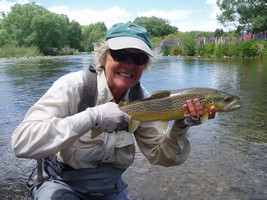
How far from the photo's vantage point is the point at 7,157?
4855mm

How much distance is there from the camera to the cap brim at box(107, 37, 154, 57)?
2500 mm

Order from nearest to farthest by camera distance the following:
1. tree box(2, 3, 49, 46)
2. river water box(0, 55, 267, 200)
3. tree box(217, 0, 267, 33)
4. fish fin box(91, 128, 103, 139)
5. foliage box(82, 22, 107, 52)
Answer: fish fin box(91, 128, 103, 139) → river water box(0, 55, 267, 200) → tree box(217, 0, 267, 33) → tree box(2, 3, 49, 46) → foliage box(82, 22, 107, 52)

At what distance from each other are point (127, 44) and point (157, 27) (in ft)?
346

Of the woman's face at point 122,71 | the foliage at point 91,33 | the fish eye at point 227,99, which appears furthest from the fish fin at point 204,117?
the foliage at point 91,33

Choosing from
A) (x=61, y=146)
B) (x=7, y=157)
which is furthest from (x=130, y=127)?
(x=7, y=157)

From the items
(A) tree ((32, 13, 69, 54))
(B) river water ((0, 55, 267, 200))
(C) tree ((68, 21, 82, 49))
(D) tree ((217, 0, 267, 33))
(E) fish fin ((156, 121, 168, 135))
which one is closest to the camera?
(E) fish fin ((156, 121, 168, 135))

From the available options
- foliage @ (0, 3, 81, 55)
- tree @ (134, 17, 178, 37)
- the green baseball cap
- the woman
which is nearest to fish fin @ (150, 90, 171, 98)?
the woman

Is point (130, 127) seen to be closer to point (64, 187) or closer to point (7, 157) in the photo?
point (64, 187)

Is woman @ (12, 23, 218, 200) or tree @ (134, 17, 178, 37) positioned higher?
tree @ (134, 17, 178, 37)

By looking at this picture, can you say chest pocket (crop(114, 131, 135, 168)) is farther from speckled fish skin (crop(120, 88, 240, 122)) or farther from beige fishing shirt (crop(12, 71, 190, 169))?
speckled fish skin (crop(120, 88, 240, 122))

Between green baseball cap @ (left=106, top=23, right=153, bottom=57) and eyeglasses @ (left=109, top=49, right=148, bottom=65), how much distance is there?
5 centimetres

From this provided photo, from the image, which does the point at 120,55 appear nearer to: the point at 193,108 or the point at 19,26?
the point at 193,108

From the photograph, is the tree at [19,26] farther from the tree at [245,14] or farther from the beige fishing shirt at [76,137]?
the beige fishing shirt at [76,137]

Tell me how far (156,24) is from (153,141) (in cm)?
10956
